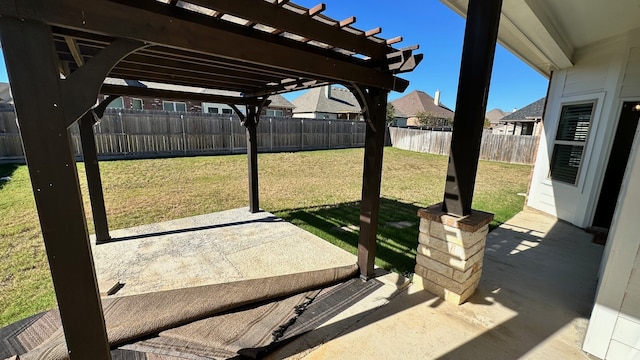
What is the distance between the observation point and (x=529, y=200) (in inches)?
247

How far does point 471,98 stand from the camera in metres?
2.50

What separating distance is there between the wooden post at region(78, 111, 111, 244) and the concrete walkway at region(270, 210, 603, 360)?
3.58m

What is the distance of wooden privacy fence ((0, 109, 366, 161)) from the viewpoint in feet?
33.4

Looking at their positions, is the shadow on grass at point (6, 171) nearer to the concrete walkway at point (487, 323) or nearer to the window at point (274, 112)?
the concrete walkway at point (487, 323)

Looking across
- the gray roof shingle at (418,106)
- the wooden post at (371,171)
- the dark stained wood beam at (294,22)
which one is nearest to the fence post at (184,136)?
the wooden post at (371,171)

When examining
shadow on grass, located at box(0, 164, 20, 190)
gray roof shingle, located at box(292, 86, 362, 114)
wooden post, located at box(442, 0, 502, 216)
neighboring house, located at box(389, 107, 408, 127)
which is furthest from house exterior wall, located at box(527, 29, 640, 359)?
neighboring house, located at box(389, 107, 408, 127)

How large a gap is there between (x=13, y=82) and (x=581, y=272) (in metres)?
5.44

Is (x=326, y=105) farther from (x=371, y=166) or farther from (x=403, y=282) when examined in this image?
(x=403, y=282)

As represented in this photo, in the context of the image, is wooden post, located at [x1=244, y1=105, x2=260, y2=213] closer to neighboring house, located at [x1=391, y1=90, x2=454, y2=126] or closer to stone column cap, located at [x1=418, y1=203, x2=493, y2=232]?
stone column cap, located at [x1=418, y1=203, x2=493, y2=232]

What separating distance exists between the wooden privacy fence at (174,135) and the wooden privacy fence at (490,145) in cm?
759

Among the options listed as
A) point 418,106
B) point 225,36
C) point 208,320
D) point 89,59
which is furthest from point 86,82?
point 418,106

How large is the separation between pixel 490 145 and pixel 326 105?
16245 mm

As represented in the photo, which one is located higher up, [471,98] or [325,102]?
[325,102]

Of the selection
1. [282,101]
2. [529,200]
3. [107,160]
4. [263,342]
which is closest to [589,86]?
[529,200]
